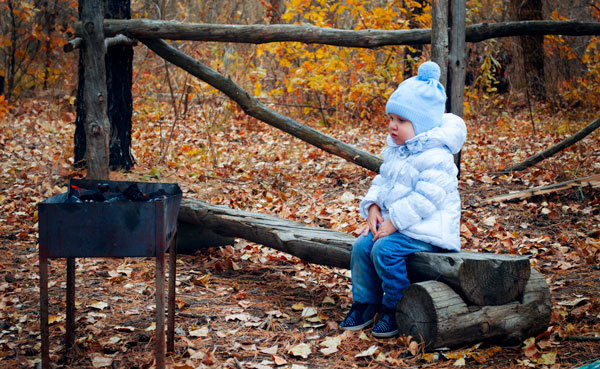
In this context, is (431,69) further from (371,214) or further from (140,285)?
(140,285)

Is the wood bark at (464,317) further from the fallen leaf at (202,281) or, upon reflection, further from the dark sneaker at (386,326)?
the fallen leaf at (202,281)

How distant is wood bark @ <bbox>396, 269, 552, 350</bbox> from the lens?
3.04 metres

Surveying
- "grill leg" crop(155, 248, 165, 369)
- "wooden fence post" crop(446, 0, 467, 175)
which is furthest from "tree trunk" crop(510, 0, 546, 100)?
"grill leg" crop(155, 248, 165, 369)

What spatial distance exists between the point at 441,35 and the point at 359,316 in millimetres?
3209

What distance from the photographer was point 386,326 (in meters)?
3.39

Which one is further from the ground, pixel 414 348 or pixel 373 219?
pixel 373 219

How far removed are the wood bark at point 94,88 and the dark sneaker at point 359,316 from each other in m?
2.92

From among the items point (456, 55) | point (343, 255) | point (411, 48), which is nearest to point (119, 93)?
point (456, 55)

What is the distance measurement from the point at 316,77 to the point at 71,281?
7197 millimetres

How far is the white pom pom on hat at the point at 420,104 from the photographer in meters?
3.34

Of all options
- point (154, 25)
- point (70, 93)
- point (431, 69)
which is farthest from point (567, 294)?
point (70, 93)

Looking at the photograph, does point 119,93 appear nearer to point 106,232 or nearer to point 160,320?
point 106,232

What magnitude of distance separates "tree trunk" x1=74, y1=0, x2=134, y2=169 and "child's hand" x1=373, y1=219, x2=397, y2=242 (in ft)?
14.1

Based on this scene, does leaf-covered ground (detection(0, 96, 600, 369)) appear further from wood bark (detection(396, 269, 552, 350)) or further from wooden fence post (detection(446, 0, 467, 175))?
wooden fence post (detection(446, 0, 467, 175))
